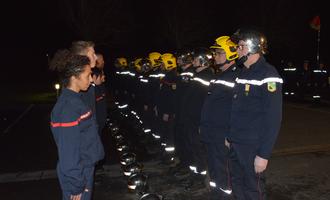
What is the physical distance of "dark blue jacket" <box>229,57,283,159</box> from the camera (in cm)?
422

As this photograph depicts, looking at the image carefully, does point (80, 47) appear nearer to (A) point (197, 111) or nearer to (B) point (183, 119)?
(A) point (197, 111)

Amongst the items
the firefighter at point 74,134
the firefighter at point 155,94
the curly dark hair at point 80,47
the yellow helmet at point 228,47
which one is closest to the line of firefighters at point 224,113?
the yellow helmet at point 228,47

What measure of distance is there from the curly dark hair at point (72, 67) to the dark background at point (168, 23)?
806 inches

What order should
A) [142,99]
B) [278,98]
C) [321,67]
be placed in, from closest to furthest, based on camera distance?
1. [278,98]
2. [142,99]
3. [321,67]

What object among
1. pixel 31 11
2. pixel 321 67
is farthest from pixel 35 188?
pixel 31 11

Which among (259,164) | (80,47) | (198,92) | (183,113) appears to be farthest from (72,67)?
(183,113)

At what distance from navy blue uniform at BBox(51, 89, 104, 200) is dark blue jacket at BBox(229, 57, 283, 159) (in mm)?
1748

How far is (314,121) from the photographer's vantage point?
12.4 m

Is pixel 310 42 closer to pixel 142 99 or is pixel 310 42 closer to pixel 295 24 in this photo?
pixel 295 24

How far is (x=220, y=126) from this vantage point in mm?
5371

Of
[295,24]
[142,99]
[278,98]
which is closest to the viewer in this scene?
[278,98]

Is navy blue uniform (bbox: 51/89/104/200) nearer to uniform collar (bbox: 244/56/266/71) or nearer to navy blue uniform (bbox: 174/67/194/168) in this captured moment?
uniform collar (bbox: 244/56/266/71)

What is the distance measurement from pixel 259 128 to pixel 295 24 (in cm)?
2757

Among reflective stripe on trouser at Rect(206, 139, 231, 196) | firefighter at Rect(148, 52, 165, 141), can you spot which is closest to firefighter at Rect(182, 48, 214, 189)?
reflective stripe on trouser at Rect(206, 139, 231, 196)
